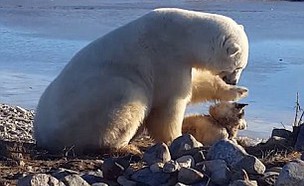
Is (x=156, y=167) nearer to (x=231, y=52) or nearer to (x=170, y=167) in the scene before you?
(x=170, y=167)

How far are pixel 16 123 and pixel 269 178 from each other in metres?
5.72

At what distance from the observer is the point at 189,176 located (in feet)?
15.5

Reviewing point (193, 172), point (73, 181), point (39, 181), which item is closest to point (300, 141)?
point (193, 172)

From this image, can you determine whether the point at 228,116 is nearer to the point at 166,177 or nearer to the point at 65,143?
the point at 65,143

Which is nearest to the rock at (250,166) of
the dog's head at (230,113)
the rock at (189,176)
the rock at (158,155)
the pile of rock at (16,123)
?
the rock at (189,176)

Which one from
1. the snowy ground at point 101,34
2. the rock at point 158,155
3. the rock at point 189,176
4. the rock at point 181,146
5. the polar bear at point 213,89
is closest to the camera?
the rock at point 189,176

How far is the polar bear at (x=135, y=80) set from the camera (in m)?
6.55

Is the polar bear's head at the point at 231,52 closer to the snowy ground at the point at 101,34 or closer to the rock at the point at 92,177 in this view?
the rock at the point at 92,177

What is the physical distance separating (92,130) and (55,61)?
8742mm

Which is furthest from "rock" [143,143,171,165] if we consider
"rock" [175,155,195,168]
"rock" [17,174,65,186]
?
"rock" [17,174,65,186]

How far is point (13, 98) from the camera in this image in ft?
40.0

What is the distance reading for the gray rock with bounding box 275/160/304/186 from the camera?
14.4 ft

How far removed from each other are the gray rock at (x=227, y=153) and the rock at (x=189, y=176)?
339 mm

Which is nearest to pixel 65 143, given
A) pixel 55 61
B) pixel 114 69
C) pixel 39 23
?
pixel 114 69
